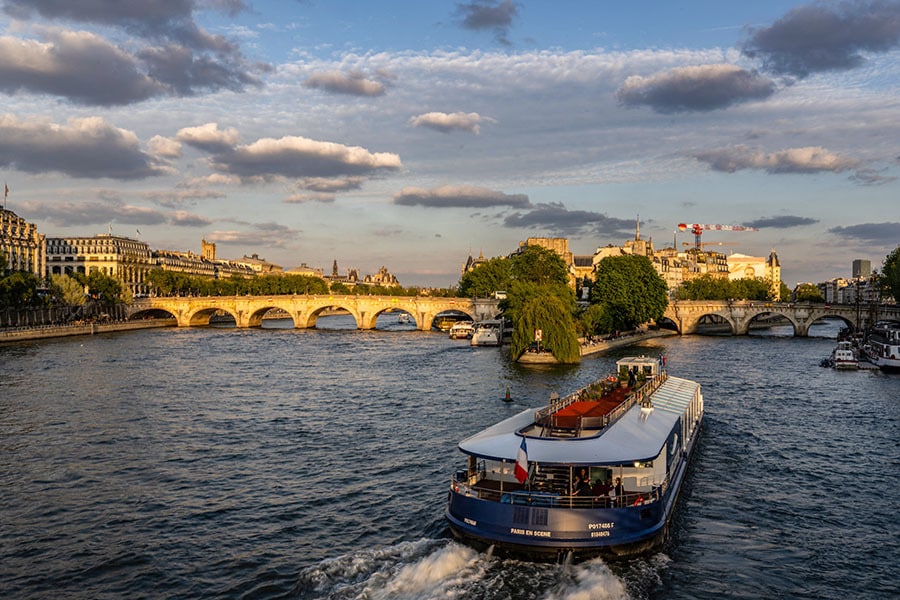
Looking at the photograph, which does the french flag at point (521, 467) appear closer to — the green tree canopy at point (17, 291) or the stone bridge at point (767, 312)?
the green tree canopy at point (17, 291)

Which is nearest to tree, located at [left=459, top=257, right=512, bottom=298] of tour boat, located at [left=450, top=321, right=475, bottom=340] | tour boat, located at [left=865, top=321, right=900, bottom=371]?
tour boat, located at [left=450, top=321, right=475, bottom=340]

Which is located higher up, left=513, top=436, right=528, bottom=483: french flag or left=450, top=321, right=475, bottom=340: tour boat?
left=513, top=436, right=528, bottom=483: french flag

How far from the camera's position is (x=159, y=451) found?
34688 mm

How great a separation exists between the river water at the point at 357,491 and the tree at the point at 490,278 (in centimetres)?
7283

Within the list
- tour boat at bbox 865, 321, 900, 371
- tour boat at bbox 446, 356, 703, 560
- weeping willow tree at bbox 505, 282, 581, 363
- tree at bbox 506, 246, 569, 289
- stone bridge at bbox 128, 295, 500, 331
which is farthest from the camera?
tree at bbox 506, 246, 569, 289

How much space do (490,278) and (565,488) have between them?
114776mm

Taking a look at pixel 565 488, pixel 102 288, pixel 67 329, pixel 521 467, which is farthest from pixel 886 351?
pixel 102 288

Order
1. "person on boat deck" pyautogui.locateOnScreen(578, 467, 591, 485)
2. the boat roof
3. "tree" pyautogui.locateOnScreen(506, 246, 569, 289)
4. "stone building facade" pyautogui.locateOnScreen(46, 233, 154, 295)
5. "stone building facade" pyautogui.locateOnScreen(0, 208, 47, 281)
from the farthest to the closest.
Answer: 1. "stone building facade" pyautogui.locateOnScreen(46, 233, 154, 295)
2. "stone building facade" pyautogui.locateOnScreen(0, 208, 47, 281)
3. "tree" pyautogui.locateOnScreen(506, 246, 569, 289)
4. "person on boat deck" pyautogui.locateOnScreen(578, 467, 591, 485)
5. the boat roof

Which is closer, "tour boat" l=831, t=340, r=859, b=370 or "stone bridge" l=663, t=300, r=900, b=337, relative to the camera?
"tour boat" l=831, t=340, r=859, b=370

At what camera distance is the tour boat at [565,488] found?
19469mm

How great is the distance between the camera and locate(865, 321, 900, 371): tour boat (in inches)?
2717

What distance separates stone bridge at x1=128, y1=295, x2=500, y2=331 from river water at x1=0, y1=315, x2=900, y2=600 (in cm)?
6128

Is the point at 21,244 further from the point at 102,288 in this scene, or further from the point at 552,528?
the point at 552,528

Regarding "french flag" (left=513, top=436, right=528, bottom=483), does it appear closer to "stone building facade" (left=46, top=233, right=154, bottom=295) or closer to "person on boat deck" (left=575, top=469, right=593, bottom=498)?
"person on boat deck" (left=575, top=469, right=593, bottom=498)
